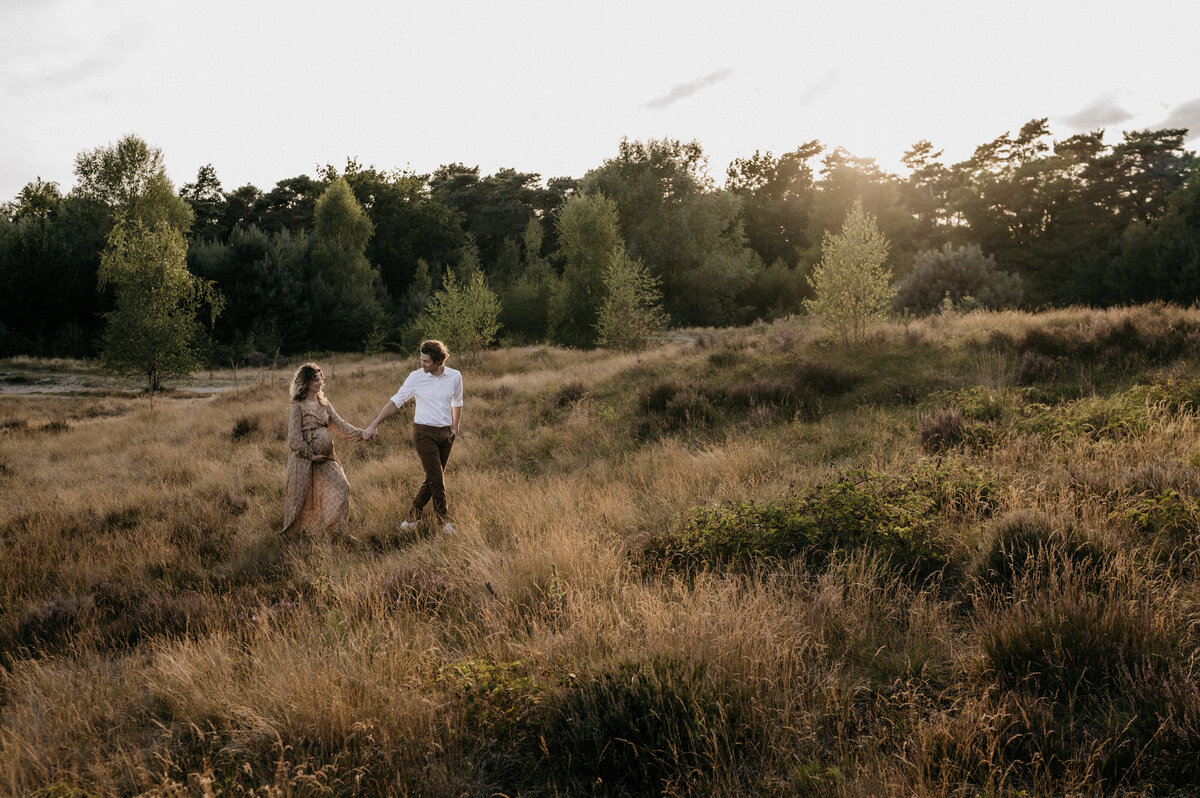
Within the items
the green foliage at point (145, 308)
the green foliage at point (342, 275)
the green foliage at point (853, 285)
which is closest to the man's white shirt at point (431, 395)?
the green foliage at point (853, 285)

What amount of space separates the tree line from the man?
2075 centimetres

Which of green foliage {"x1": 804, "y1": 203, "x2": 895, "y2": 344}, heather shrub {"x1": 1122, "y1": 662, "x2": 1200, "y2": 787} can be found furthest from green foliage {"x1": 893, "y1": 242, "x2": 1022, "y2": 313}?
heather shrub {"x1": 1122, "y1": 662, "x2": 1200, "y2": 787}

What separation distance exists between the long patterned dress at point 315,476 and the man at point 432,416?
2.04 feet

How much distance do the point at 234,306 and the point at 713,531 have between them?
46348 mm

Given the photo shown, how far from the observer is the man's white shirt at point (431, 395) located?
727cm

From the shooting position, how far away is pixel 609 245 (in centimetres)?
3900

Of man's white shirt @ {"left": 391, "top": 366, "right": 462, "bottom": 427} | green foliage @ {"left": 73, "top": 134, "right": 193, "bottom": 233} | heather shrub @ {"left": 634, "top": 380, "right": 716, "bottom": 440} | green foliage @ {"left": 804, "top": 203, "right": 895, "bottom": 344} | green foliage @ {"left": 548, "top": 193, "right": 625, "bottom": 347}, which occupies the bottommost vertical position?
heather shrub @ {"left": 634, "top": 380, "right": 716, "bottom": 440}

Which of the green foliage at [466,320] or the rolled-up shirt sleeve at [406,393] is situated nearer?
the rolled-up shirt sleeve at [406,393]

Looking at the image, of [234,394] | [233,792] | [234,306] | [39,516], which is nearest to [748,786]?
[233,792]

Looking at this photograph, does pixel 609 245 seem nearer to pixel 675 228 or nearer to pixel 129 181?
pixel 675 228

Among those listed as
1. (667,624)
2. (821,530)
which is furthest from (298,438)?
(821,530)

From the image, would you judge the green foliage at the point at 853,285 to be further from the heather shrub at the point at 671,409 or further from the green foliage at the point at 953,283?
the green foliage at the point at 953,283

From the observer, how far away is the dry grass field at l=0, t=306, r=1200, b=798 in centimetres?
284

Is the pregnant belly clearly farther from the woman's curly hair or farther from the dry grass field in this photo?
the dry grass field
